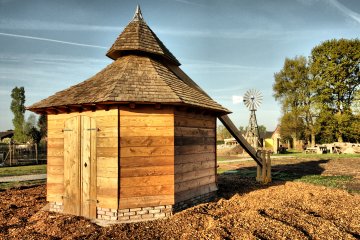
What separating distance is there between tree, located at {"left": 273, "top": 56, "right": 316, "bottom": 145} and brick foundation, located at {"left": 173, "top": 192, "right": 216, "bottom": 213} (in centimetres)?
3158

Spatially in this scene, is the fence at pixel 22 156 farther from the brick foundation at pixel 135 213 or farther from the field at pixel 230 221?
the brick foundation at pixel 135 213

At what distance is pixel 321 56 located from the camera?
3525cm

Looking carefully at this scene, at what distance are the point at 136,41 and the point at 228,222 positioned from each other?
6.60 m

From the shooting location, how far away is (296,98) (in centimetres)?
3878

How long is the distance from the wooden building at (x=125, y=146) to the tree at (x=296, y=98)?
3321 cm

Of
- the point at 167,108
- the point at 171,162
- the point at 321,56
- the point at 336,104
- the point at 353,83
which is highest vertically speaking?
the point at 321,56

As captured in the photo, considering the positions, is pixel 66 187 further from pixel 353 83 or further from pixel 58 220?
pixel 353 83

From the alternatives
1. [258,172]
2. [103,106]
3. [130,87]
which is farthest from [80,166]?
[258,172]

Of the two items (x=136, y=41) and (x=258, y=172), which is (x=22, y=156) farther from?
(x=258, y=172)

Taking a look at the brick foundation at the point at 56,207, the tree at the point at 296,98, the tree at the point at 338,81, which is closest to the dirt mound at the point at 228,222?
the brick foundation at the point at 56,207

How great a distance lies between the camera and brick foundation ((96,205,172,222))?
273 inches

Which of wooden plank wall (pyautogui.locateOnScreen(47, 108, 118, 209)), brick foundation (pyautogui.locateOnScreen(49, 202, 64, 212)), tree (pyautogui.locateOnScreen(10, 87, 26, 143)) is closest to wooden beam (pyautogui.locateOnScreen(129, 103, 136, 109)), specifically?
wooden plank wall (pyautogui.locateOnScreen(47, 108, 118, 209))

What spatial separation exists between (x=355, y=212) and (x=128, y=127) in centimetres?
716

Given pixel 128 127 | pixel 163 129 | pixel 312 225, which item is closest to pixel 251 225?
pixel 312 225
